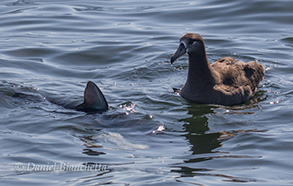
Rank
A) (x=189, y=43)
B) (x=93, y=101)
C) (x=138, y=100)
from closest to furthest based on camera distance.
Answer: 1. (x=93, y=101)
2. (x=189, y=43)
3. (x=138, y=100)

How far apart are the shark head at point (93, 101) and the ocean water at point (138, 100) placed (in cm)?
12

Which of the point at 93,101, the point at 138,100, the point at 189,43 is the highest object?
the point at 189,43

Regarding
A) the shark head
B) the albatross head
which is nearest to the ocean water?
the shark head

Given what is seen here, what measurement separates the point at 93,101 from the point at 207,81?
199cm

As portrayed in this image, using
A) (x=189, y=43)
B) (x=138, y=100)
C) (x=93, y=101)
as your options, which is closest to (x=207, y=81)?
(x=189, y=43)

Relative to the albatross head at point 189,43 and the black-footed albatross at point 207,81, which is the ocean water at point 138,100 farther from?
the albatross head at point 189,43

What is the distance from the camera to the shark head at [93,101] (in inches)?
303

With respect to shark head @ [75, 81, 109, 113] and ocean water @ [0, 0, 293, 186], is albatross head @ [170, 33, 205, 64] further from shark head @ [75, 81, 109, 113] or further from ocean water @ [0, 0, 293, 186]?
shark head @ [75, 81, 109, 113]

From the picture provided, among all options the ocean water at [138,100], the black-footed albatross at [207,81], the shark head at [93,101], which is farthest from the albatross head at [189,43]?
the shark head at [93,101]

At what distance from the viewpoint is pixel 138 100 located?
352 inches

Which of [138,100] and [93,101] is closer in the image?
[93,101]

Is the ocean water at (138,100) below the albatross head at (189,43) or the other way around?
below

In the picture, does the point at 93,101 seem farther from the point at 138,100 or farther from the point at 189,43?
the point at 189,43

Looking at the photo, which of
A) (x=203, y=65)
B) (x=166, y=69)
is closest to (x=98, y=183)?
(x=203, y=65)
